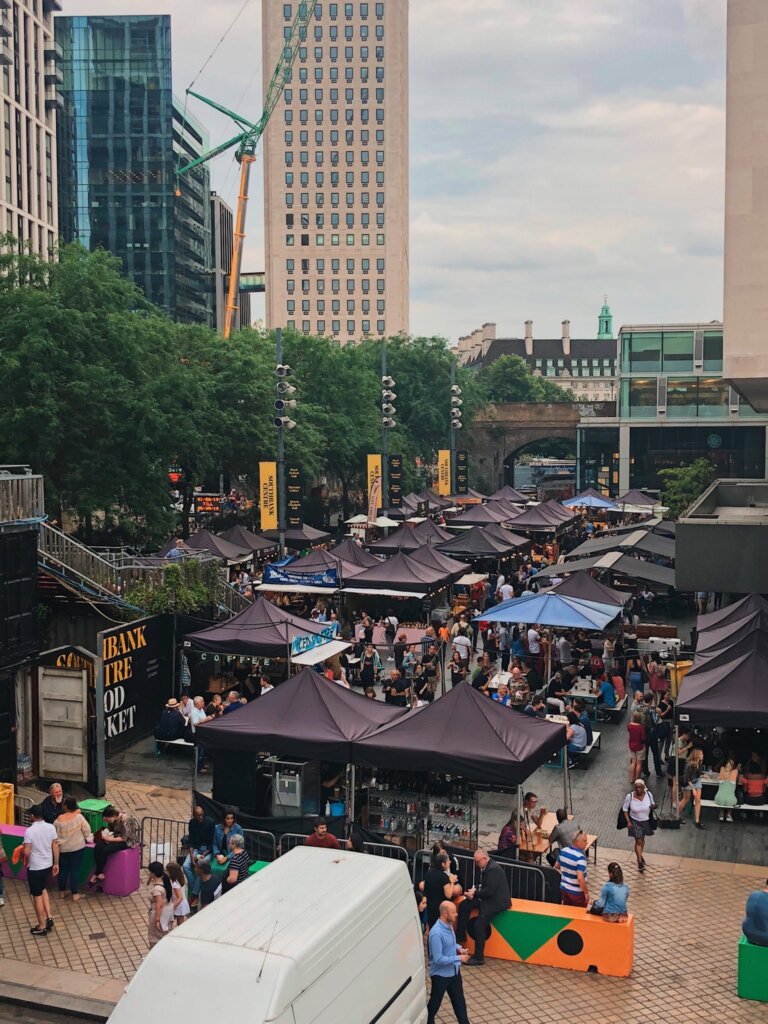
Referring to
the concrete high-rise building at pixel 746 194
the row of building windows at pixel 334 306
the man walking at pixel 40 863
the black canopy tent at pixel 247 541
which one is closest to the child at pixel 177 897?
the man walking at pixel 40 863

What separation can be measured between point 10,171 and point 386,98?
89.7 meters

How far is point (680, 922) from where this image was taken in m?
13.1

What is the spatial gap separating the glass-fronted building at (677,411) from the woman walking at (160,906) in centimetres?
6803

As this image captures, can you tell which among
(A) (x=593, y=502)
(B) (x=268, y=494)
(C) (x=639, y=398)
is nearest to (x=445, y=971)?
(B) (x=268, y=494)

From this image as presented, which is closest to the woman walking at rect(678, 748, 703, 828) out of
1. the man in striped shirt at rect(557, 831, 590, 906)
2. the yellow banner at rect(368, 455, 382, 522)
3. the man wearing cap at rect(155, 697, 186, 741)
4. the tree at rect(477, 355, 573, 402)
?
the man in striped shirt at rect(557, 831, 590, 906)

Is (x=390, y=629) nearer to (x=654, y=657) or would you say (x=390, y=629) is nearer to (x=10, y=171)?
(x=654, y=657)

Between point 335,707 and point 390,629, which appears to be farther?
point 390,629

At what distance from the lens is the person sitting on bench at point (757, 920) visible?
10922 mm

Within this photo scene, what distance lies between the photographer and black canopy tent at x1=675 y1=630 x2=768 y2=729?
1631 cm

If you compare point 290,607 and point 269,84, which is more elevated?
point 269,84

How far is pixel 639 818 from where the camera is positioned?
582 inches

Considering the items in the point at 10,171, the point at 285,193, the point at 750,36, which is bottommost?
the point at 750,36

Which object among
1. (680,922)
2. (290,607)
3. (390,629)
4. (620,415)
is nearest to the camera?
(680,922)

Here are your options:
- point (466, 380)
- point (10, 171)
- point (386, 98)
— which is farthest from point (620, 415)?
point (386, 98)
